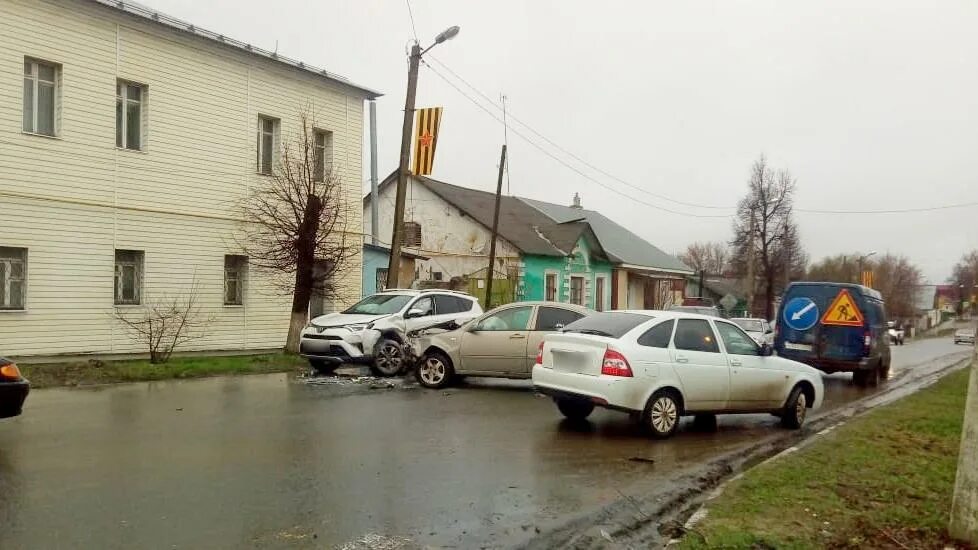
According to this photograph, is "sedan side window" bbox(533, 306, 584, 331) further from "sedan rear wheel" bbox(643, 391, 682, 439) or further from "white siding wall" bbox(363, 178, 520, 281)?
"white siding wall" bbox(363, 178, 520, 281)

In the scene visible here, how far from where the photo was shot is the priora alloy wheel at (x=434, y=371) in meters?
14.0

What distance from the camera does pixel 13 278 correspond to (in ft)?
55.2

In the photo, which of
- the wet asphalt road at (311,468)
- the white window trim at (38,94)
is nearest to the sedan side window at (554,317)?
the wet asphalt road at (311,468)

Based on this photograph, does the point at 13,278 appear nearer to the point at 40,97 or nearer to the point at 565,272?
the point at 40,97

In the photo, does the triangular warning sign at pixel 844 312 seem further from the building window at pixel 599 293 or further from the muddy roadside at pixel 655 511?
the building window at pixel 599 293

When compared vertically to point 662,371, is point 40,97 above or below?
above

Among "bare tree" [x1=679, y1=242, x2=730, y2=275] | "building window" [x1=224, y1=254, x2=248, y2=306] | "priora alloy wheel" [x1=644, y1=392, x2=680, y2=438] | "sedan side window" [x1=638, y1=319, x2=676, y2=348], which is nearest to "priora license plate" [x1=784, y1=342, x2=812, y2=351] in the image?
"sedan side window" [x1=638, y1=319, x2=676, y2=348]

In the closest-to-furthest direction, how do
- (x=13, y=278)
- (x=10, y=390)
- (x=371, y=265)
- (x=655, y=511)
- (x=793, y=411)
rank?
(x=655, y=511), (x=10, y=390), (x=793, y=411), (x=13, y=278), (x=371, y=265)

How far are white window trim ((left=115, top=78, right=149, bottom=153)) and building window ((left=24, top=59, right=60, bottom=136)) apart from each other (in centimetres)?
140

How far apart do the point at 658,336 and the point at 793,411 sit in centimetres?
264

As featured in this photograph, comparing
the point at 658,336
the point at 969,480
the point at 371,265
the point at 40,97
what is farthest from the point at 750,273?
the point at 969,480

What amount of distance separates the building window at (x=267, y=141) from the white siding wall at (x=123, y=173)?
0.32 metres

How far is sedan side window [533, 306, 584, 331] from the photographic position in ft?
44.8

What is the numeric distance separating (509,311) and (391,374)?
309 cm
